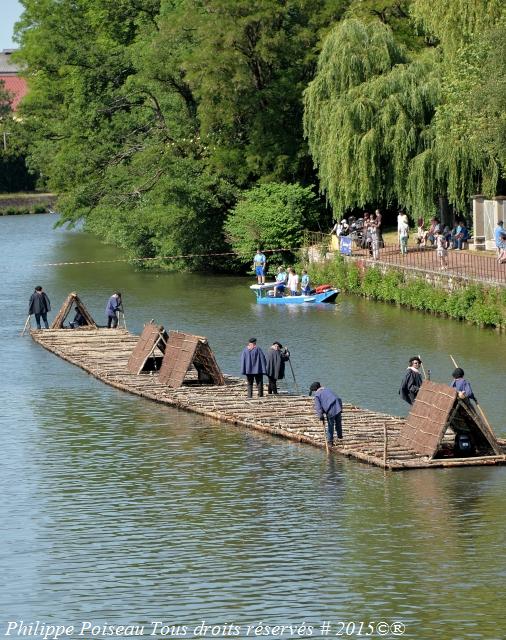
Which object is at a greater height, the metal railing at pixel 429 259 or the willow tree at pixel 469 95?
the willow tree at pixel 469 95

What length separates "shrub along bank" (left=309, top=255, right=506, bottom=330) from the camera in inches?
1805

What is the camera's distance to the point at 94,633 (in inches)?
768

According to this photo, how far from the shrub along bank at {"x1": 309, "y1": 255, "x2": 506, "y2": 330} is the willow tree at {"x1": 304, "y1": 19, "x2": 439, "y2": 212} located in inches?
112

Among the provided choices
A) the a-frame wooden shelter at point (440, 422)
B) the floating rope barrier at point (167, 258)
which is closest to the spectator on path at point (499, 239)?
the floating rope barrier at point (167, 258)

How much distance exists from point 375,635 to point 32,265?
179 ft

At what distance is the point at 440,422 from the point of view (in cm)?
2681

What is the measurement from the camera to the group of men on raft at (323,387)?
28.0m

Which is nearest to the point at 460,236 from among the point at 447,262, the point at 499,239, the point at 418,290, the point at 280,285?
the point at 447,262

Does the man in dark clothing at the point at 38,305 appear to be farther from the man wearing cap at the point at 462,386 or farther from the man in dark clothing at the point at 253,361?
the man wearing cap at the point at 462,386

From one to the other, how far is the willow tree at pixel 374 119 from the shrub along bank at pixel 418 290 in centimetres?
285

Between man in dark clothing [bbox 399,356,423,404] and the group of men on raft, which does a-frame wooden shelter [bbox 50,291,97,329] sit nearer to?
the group of men on raft

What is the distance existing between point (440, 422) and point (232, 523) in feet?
15.1

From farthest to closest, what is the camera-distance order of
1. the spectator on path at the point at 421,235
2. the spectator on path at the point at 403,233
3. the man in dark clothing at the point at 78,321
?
1. the spectator on path at the point at 421,235
2. the spectator on path at the point at 403,233
3. the man in dark clothing at the point at 78,321

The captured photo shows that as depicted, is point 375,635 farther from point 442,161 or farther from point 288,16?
point 288,16
